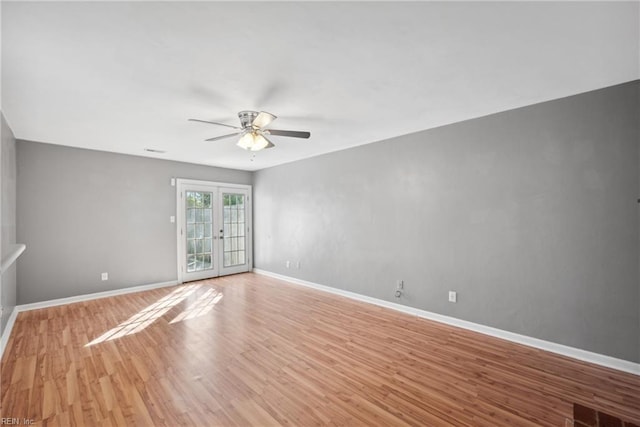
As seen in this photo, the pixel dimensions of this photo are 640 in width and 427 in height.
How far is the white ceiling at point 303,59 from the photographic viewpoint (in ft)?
5.20

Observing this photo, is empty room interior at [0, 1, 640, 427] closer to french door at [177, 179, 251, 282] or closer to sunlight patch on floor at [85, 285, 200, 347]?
sunlight patch on floor at [85, 285, 200, 347]

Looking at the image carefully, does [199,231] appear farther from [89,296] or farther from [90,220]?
[89,296]

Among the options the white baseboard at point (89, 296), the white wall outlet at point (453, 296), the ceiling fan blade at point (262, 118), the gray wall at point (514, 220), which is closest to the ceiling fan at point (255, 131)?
the ceiling fan blade at point (262, 118)

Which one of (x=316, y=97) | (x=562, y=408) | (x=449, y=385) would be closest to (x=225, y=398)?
(x=449, y=385)

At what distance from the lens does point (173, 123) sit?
3402 millimetres

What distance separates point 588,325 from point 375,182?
2.88 meters

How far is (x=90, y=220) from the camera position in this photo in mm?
4680

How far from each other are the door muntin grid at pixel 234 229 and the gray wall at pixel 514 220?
292cm

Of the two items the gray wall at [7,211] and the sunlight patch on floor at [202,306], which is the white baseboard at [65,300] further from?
the sunlight patch on floor at [202,306]

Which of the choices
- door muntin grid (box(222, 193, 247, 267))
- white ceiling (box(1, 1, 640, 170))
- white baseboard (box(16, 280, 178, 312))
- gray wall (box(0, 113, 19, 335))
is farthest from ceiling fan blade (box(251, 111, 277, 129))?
white baseboard (box(16, 280, 178, 312))

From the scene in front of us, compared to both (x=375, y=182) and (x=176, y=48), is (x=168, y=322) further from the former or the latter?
(x=375, y=182)

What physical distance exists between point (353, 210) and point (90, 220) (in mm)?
4472

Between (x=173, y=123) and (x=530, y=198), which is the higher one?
(x=173, y=123)

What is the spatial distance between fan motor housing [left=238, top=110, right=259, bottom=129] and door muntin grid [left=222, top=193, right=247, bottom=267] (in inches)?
146
